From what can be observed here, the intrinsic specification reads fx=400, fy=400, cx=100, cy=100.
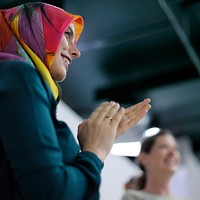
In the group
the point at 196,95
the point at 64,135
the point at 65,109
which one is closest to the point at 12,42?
the point at 64,135

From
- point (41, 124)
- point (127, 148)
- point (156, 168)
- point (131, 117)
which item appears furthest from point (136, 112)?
point (127, 148)

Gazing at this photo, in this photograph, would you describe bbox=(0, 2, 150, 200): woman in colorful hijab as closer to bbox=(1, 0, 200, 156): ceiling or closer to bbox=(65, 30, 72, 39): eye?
bbox=(65, 30, 72, 39): eye

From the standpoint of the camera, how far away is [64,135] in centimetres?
89

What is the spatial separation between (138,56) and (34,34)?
10.0ft

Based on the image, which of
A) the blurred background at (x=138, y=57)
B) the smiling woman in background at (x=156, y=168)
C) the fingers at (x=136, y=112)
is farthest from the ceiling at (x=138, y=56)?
the fingers at (x=136, y=112)

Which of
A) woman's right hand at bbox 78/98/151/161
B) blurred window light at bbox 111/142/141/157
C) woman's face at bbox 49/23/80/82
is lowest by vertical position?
blurred window light at bbox 111/142/141/157

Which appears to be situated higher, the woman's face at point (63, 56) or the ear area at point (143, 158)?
the woman's face at point (63, 56)

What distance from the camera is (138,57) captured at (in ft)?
13.2

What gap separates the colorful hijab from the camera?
990mm

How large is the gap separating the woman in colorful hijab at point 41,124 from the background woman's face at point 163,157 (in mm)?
1136

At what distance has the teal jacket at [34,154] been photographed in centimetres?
75

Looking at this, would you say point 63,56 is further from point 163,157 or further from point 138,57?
point 138,57

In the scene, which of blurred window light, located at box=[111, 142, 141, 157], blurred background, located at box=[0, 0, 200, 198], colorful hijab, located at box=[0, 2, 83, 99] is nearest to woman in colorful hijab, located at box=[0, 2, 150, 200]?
colorful hijab, located at box=[0, 2, 83, 99]

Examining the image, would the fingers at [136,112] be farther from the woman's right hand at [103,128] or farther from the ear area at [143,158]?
the ear area at [143,158]
